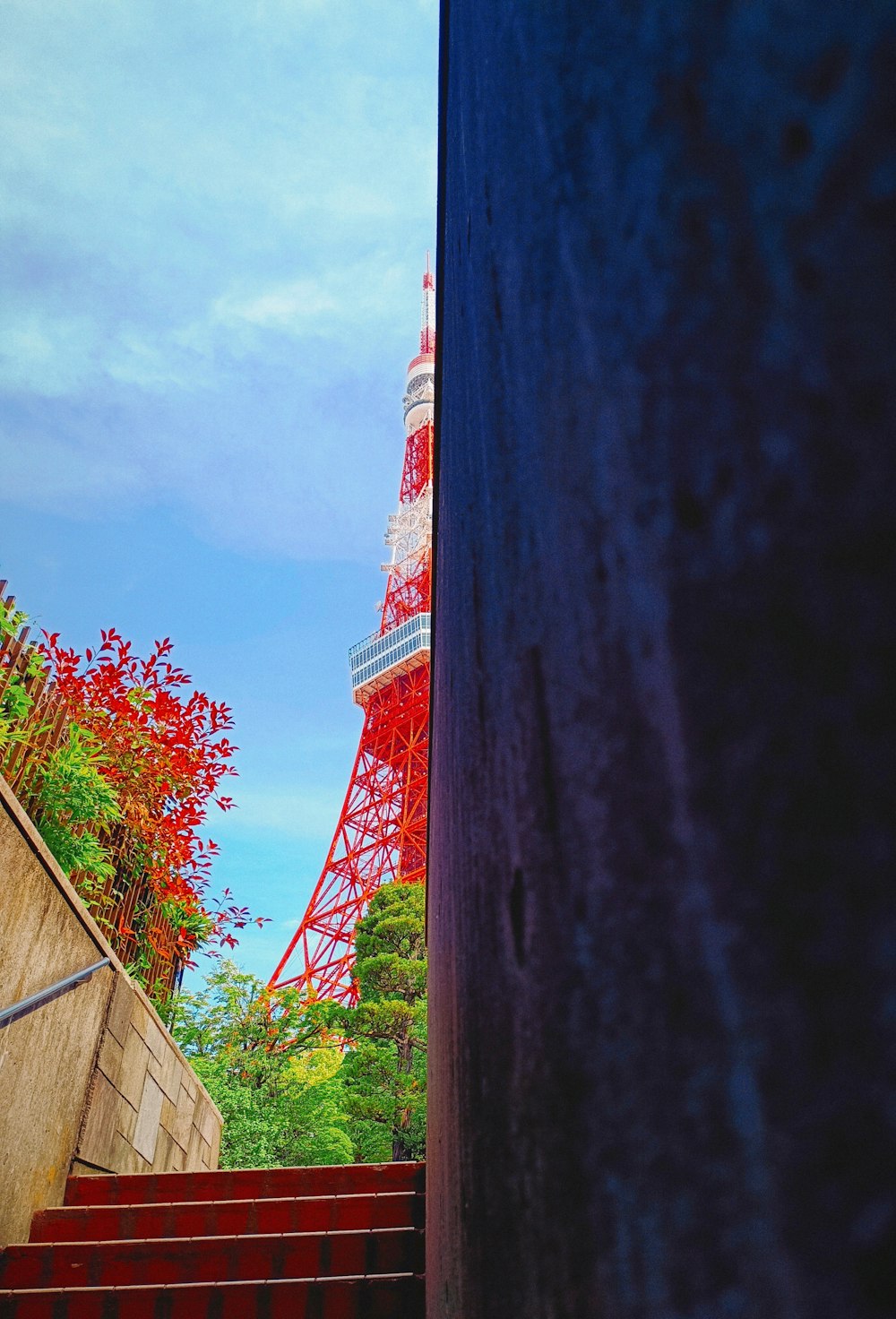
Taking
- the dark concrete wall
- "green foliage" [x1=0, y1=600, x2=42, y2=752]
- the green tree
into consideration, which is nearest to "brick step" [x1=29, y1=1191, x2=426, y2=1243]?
"green foliage" [x1=0, y1=600, x2=42, y2=752]

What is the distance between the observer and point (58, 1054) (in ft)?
13.3

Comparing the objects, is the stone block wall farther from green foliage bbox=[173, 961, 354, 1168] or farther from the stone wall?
green foliage bbox=[173, 961, 354, 1168]

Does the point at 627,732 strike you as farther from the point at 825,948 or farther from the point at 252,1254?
the point at 252,1254

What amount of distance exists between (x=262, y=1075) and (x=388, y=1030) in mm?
4740

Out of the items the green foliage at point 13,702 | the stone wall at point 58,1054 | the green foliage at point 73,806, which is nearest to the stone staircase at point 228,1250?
the stone wall at point 58,1054

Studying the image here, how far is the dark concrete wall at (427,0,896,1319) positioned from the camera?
0.19 meters

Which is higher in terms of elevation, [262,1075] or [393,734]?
[393,734]

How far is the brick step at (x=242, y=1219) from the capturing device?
353cm

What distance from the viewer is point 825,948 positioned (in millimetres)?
188

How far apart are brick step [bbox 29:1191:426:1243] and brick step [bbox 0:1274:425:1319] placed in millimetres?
706

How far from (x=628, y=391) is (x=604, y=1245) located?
0.32 meters

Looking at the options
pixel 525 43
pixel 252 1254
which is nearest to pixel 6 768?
pixel 252 1254

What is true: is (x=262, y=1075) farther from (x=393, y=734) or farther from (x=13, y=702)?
(x=393, y=734)

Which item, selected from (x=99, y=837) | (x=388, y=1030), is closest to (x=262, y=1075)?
(x=388, y=1030)
